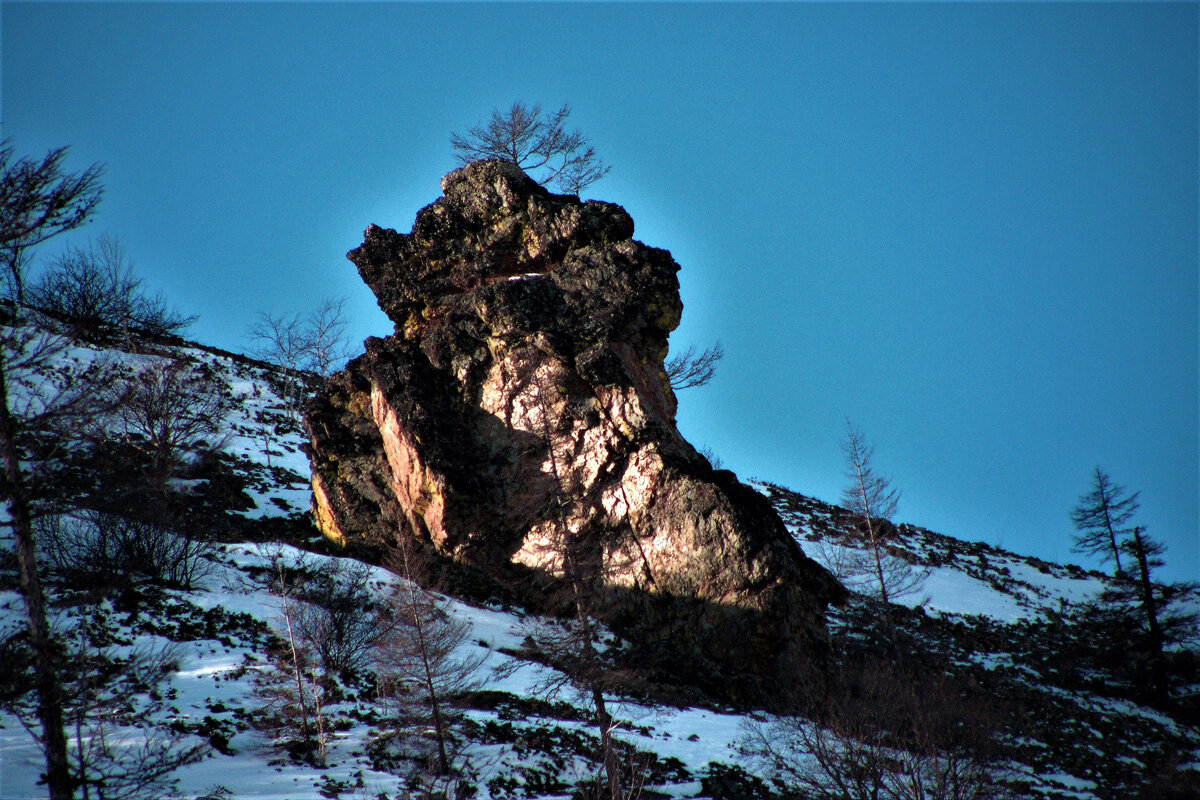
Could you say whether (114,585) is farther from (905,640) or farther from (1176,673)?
(1176,673)

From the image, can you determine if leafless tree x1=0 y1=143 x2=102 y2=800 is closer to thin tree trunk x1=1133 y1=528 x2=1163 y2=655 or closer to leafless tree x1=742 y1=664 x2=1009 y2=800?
leafless tree x1=742 y1=664 x2=1009 y2=800

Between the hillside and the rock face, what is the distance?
1585 mm

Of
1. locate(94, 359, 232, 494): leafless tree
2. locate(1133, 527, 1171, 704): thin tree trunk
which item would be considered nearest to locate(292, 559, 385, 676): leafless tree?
locate(94, 359, 232, 494): leafless tree

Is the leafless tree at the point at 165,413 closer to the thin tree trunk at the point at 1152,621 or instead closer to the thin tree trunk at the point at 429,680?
the thin tree trunk at the point at 429,680

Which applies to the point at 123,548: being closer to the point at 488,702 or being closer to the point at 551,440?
the point at 488,702

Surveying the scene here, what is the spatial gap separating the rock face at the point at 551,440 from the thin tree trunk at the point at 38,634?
11.0 m

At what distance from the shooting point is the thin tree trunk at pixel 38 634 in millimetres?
8252

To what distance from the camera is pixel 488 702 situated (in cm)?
1706

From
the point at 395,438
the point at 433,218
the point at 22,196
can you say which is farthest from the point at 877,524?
the point at 22,196

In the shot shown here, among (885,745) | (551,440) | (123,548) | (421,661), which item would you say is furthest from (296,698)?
(885,745)

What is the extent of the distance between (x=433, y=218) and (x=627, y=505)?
38.9ft

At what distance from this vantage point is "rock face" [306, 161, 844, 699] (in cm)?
1923

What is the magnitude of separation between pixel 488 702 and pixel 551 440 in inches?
273

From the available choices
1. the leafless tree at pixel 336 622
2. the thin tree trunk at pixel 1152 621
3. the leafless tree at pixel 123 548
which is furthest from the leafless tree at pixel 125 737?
the thin tree trunk at pixel 1152 621
